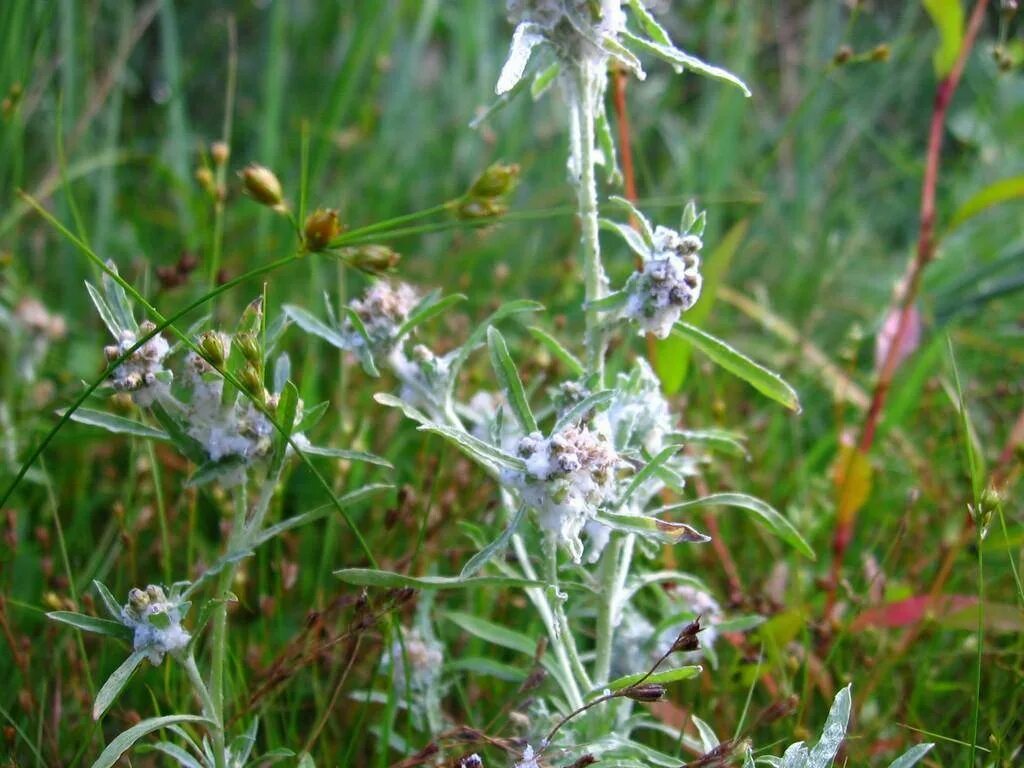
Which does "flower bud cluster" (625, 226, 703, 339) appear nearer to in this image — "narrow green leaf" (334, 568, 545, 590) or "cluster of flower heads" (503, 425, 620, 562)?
"cluster of flower heads" (503, 425, 620, 562)

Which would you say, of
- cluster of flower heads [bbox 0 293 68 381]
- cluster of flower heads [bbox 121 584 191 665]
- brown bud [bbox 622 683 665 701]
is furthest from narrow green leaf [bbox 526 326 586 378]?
cluster of flower heads [bbox 0 293 68 381]

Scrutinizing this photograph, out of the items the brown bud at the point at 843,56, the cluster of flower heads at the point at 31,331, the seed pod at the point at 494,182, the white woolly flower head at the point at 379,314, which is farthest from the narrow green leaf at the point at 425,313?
the cluster of flower heads at the point at 31,331

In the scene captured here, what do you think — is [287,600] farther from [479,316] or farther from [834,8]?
[834,8]

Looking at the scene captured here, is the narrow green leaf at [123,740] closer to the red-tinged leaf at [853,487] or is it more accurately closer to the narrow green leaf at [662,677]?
the narrow green leaf at [662,677]

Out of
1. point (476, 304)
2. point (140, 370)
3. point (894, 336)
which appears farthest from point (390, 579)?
point (476, 304)

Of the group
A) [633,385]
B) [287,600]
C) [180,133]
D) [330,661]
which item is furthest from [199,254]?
[633,385]

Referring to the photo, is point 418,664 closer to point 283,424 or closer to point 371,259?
point 283,424

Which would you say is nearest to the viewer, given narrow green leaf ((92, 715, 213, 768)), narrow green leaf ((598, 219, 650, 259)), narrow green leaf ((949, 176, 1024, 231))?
narrow green leaf ((92, 715, 213, 768))
